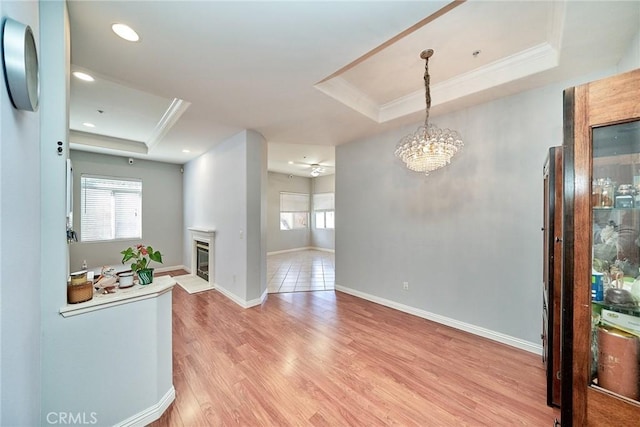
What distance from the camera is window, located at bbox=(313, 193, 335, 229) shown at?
28.8 feet

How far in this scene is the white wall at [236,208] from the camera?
146 inches

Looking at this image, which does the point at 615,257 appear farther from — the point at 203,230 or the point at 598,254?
the point at 203,230

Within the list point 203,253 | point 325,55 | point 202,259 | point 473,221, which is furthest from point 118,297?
point 202,259

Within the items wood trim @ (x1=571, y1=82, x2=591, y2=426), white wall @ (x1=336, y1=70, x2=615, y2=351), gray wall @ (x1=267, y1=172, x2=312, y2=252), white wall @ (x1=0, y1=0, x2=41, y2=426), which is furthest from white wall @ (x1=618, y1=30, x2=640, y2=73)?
gray wall @ (x1=267, y1=172, x2=312, y2=252)

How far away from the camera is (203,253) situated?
5.12 meters

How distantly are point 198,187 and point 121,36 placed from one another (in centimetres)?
399

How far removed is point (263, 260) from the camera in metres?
4.05

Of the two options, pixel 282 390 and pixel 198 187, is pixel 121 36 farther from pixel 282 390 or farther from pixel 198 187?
pixel 198 187

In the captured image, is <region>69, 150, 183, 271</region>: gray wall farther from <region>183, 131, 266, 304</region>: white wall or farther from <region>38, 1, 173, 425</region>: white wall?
<region>38, 1, 173, 425</region>: white wall

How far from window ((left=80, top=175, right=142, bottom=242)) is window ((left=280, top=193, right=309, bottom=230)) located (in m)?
4.22

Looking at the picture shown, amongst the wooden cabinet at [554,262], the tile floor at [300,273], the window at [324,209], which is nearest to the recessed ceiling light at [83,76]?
the tile floor at [300,273]

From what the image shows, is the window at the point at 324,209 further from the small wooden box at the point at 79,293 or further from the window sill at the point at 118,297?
the small wooden box at the point at 79,293

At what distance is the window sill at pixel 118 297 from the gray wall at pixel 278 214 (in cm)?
635

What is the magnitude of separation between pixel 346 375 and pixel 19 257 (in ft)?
7.32
